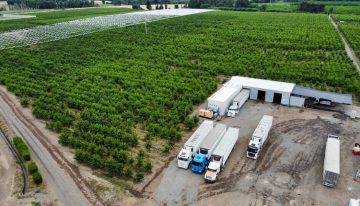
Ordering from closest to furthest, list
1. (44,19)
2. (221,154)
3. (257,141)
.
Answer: (221,154), (257,141), (44,19)

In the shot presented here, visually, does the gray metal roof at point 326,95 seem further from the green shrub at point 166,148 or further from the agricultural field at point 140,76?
the green shrub at point 166,148

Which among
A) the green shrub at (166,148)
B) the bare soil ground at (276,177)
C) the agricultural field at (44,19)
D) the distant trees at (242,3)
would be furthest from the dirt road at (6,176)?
the distant trees at (242,3)

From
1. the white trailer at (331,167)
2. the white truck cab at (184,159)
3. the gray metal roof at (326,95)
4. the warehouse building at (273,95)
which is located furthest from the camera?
the gray metal roof at (326,95)

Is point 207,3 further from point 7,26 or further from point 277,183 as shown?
point 277,183

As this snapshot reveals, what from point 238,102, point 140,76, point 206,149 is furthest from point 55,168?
point 140,76

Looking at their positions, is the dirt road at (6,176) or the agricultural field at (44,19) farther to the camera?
the agricultural field at (44,19)

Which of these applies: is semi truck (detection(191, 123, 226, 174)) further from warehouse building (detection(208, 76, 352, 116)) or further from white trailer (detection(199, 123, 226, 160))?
warehouse building (detection(208, 76, 352, 116))

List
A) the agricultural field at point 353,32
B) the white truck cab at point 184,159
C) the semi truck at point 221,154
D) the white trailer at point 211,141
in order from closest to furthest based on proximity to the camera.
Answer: the semi truck at point 221,154 < the white truck cab at point 184,159 < the white trailer at point 211,141 < the agricultural field at point 353,32

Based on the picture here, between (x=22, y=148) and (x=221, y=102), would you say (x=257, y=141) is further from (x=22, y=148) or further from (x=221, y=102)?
(x=22, y=148)
